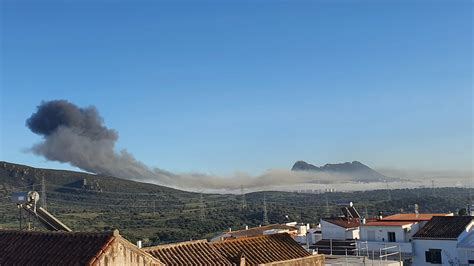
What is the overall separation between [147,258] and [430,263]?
3370cm

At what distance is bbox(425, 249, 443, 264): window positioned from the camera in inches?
1754

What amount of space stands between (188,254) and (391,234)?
96.9 ft

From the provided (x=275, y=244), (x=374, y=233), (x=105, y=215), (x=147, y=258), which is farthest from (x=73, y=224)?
(x=147, y=258)

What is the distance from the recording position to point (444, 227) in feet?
148

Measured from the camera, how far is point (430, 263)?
44.9 metres

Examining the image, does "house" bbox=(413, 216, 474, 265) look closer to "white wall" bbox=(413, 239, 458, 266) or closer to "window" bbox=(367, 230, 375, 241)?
"white wall" bbox=(413, 239, 458, 266)

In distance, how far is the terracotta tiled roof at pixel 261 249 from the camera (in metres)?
24.1

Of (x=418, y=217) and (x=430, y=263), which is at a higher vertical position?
(x=418, y=217)

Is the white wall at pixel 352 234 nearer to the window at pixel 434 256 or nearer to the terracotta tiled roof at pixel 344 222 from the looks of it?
the terracotta tiled roof at pixel 344 222

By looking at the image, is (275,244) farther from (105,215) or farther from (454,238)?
(105,215)

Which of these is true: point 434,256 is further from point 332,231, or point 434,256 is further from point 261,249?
point 261,249

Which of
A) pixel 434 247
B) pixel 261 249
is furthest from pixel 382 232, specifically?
pixel 261 249

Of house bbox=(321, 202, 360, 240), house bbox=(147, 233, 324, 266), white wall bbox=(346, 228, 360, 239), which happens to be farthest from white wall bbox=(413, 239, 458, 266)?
house bbox=(147, 233, 324, 266)

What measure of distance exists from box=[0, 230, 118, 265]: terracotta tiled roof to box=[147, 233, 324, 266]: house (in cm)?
455
